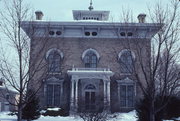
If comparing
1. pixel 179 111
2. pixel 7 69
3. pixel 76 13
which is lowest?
pixel 179 111

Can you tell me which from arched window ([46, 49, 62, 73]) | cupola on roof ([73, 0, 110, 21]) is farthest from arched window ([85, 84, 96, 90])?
cupola on roof ([73, 0, 110, 21])

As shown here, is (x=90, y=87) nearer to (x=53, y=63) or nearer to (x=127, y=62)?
(x=127, y=62)

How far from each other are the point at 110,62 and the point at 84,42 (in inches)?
139

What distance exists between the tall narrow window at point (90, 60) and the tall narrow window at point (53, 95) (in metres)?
3.83

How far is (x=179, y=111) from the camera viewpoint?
18109 millimetres

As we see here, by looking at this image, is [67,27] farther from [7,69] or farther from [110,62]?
[7,69]

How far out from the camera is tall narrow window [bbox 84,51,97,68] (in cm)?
2552

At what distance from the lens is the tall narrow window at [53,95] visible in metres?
24.7

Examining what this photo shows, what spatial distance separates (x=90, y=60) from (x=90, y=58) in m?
0.23

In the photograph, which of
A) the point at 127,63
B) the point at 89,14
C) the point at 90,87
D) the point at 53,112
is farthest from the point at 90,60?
the point at 127,63

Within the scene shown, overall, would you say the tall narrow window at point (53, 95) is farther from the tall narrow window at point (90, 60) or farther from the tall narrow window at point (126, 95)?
the tall narrow window at point (126, 95)

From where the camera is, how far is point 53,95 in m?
24.8

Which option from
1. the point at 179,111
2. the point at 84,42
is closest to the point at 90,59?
the point at 84,42

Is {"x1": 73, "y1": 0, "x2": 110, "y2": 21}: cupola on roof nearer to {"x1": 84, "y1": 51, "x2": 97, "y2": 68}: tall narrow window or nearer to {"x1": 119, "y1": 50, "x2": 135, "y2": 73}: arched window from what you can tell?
{"x1": 84, "y1": 51, "x2": 97, "y2": 68}: tall narrow window
